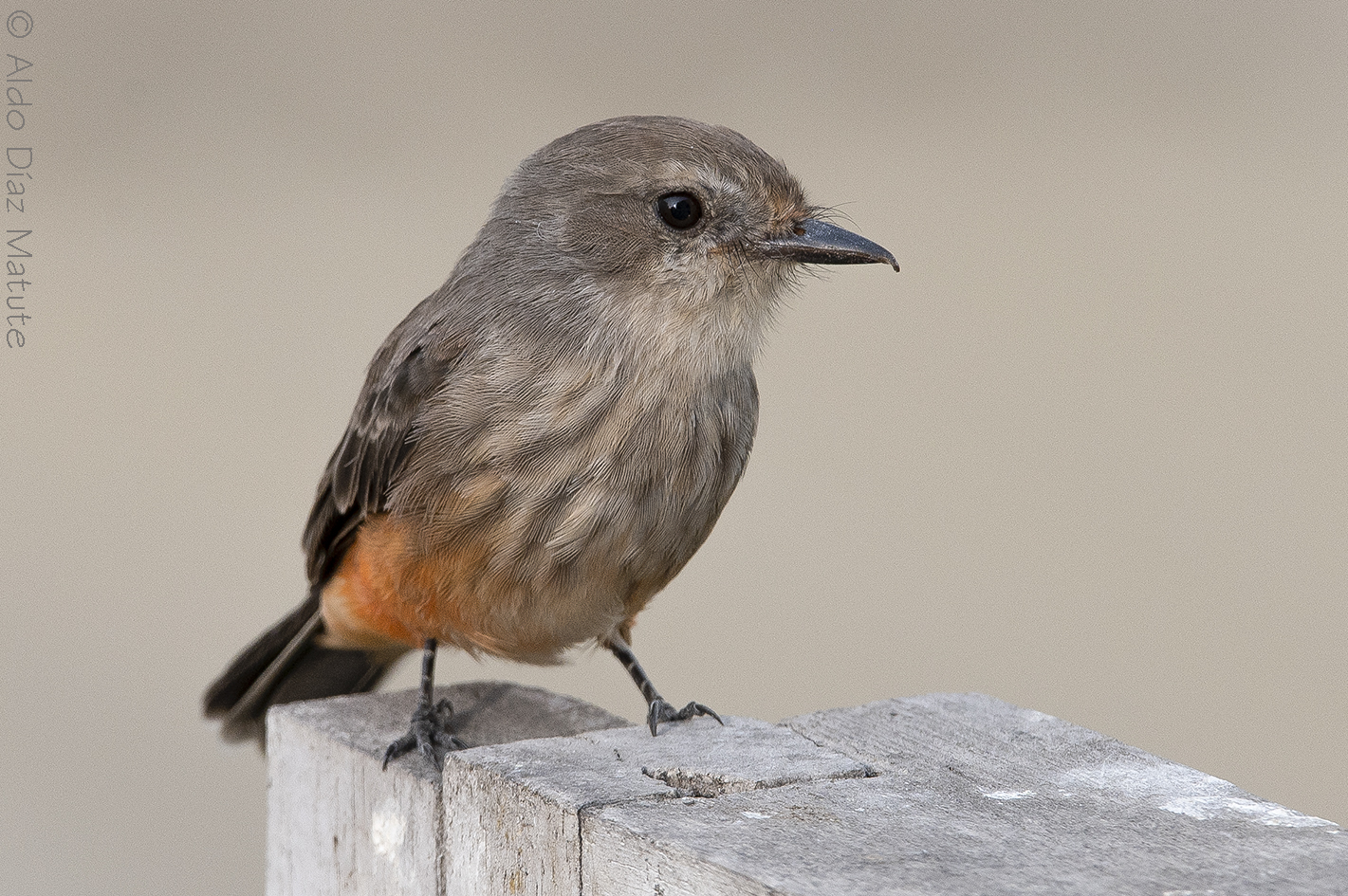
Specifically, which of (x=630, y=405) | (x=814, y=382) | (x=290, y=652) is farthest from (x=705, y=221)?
(x=814, y=382)

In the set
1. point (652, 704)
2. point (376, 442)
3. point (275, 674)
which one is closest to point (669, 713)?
point (652, 704)

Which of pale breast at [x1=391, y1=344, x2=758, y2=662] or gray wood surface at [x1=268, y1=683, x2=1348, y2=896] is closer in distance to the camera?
gray wood surface at [x1=268, y1=683, x2=1348, y2=896]

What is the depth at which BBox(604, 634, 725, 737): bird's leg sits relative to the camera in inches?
124

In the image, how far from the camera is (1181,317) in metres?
7.96

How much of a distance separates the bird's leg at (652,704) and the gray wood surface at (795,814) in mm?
210

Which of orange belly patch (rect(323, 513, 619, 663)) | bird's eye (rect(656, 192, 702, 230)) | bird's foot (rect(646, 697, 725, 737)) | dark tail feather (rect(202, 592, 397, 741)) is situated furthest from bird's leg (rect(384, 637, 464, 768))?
bird's eye (rect(656, 192, 702, 230))

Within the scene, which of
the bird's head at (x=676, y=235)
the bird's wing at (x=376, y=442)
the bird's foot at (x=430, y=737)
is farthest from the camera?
the bird's wing at (x=376, y=442)

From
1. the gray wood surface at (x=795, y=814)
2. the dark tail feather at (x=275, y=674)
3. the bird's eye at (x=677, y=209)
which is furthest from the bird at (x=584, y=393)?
the dark tail feather at (x=275, y=674)

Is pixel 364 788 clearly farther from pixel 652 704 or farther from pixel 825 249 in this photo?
pixel 825 249

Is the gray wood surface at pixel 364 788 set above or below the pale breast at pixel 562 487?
below

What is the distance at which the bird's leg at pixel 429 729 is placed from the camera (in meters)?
2.89

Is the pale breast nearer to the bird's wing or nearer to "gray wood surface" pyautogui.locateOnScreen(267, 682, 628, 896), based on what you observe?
the bird's wing

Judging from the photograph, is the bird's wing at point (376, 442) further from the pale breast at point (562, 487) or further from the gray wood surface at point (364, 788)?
the gray wood surface at point (364, 788)

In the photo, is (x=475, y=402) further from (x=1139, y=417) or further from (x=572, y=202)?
(x=1139, y=417)
